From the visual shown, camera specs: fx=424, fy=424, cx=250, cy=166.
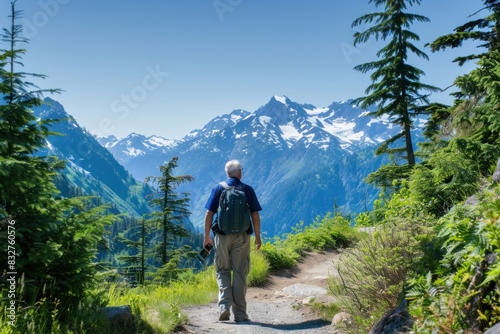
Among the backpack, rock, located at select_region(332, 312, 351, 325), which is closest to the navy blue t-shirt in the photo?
the backpack

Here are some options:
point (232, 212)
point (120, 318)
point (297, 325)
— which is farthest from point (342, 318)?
point (120, 318)

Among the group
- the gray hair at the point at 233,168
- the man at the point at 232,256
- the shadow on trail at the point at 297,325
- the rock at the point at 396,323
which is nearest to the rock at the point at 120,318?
the man at the point at 232,256

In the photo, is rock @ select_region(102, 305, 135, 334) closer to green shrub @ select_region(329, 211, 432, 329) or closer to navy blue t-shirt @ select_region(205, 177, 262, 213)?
navy blue t-shirt @ select_region(205, 177, 262, 213)

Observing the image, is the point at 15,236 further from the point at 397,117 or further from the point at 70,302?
the point at 397,117

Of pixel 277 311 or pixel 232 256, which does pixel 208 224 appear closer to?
pixel 232 256

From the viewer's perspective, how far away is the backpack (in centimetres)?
677

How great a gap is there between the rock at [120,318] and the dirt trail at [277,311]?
1.07 m

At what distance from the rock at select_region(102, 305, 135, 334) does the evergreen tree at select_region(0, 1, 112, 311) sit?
44 centimetres

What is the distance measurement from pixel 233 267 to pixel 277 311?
5.86ft

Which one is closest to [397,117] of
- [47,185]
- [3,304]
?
[47,185]

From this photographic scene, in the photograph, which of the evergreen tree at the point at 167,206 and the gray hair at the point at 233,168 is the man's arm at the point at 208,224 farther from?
the evergreen tree at the point at 167,206

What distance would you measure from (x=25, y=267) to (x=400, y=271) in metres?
4.53

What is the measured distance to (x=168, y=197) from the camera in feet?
88.6

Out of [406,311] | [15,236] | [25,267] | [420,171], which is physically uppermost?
[420,171]
